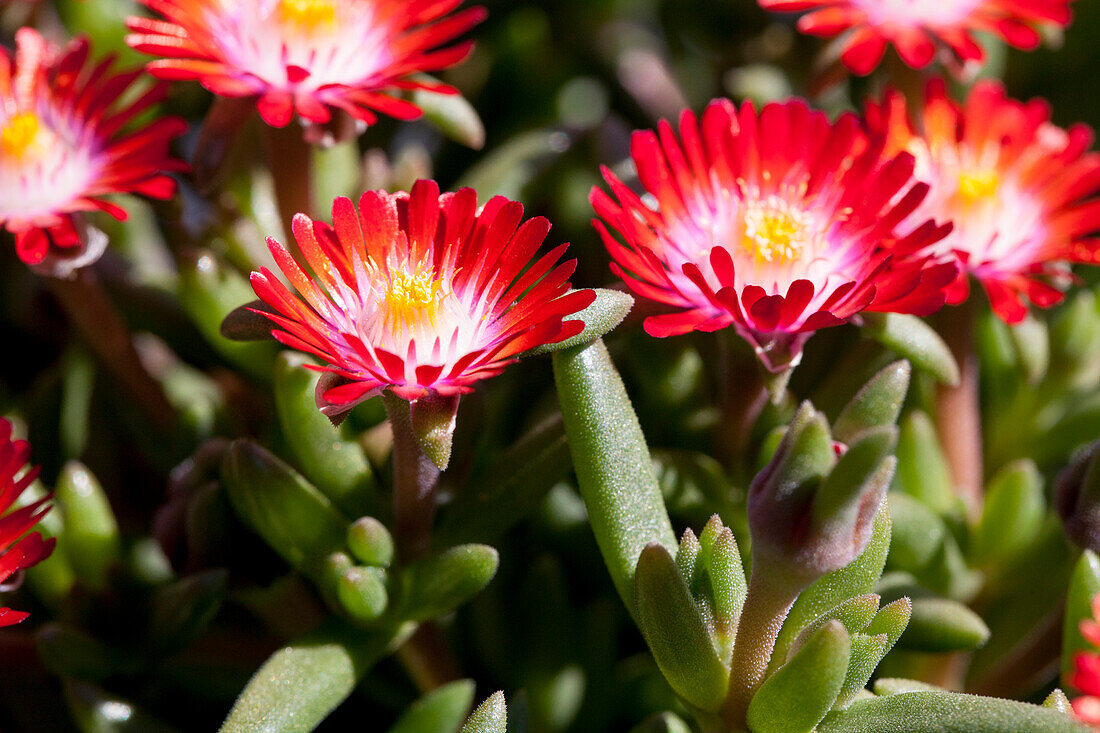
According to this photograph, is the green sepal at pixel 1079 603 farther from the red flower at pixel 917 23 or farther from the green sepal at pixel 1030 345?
the red flower at pixel 917 23

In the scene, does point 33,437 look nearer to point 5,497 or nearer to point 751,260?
point 5,497

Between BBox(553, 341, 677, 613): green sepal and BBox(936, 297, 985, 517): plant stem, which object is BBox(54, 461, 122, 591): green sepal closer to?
BBox(553, 341, 677, 613): green sepal

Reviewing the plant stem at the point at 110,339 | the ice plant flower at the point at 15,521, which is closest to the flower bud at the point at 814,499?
the ice plant flower at the point at 15,521

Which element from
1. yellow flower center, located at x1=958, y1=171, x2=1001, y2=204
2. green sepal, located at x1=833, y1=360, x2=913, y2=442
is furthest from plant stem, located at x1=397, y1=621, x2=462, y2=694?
yellow flower center, located at x1=958, y1=171, x2=1001, y2=204

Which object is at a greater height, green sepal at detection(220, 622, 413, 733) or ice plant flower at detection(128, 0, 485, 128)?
ice plant flower at detection(128, 0, 485, 128)

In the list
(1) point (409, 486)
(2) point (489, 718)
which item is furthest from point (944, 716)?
(1) point (409, 486)

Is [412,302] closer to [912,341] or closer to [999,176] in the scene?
[912,341]

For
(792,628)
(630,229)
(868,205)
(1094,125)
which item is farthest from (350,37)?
(1094,125)
